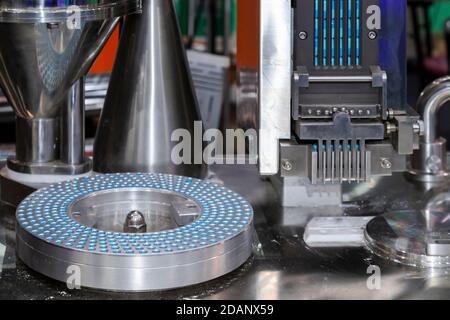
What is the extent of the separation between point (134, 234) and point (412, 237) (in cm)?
36

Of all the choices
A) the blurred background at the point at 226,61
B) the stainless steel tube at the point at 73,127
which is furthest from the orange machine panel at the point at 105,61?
the stainless steel tube at the point at 73,127

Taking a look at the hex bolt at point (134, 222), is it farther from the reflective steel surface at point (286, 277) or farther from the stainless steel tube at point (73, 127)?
the stainless steel tube at point (73, 127)

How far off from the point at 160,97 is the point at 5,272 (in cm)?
39

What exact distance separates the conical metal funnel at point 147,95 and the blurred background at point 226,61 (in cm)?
10

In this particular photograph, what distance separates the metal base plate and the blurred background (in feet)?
0.76

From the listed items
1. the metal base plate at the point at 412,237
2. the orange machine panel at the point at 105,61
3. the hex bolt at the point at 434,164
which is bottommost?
the metal base plate at the point at 412,237

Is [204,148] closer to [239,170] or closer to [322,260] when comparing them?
[239,170]

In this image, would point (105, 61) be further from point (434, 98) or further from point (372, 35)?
point (372, 35)

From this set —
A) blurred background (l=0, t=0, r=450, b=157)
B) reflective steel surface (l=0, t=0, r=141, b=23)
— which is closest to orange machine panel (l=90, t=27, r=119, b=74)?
blurred background (l=0, t=0, r=450, b=157)

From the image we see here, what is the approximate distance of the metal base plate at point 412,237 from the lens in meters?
1.24

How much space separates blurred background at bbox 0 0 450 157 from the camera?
4.71 ft

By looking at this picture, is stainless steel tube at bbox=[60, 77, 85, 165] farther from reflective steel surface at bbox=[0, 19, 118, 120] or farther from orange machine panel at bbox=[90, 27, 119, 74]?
orange machine panel at bbox=[90, 27, 119, 74]

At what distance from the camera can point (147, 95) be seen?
1.47 m
